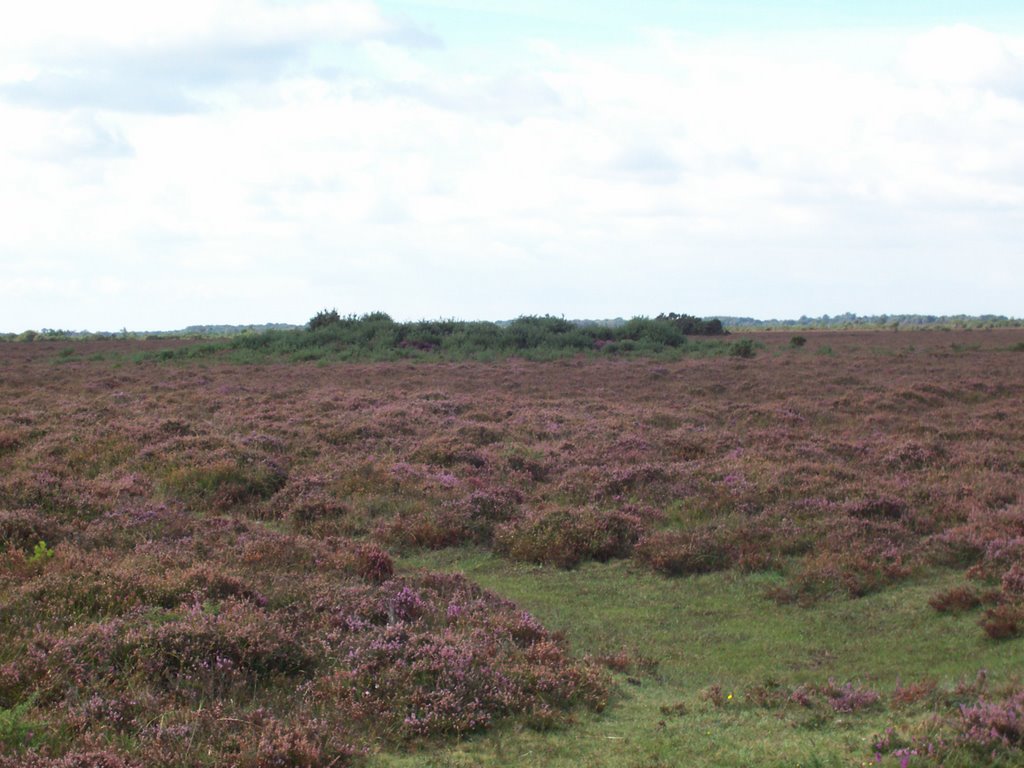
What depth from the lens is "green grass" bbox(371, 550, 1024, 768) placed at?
598 cm

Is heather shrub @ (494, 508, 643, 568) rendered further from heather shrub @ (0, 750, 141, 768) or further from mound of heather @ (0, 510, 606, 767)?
heather shrub @ (0, 750, 141, 768)

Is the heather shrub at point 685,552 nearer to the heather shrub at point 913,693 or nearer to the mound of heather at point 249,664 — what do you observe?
the mound of heather at point 249,664

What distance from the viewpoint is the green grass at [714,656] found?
5.98 meters

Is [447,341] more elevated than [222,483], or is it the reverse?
[447,341]

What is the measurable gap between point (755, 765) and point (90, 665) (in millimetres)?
4984

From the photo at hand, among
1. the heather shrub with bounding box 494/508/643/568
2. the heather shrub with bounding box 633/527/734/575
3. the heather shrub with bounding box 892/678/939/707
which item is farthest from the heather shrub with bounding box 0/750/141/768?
the heather shrub with bounding box 633/527/734/575

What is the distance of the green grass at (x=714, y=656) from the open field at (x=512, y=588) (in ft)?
0.13

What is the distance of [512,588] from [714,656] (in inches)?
124

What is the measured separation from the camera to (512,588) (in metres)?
11.1

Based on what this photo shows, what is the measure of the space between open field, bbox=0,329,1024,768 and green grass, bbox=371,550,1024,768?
0.13 feet

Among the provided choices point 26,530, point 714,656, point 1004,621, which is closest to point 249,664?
point 714,656

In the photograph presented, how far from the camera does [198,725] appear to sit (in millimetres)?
5805

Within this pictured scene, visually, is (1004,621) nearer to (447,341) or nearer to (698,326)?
(447,341)

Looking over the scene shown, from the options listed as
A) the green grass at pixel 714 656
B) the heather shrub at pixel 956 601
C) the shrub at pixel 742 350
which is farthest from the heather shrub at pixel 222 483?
A: the shrub at pixel 742 350
